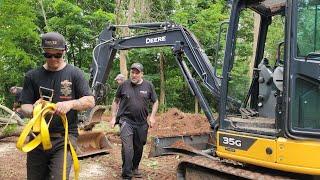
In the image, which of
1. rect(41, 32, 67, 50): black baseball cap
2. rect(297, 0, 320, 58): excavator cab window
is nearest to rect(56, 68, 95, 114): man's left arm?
rect(41, 32, 67, 50): black baseball cap

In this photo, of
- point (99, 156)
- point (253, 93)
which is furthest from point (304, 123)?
point (99, 156)

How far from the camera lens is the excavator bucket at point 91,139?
31.6ft

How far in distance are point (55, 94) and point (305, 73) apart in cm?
242

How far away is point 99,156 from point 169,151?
232 cm

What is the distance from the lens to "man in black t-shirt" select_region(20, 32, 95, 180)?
443 cm

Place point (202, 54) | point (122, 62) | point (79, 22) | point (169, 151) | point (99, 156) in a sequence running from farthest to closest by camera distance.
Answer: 1. point (79, 22)
2. point (122, 62)
3. point (99, 156)
4. point (202, 54)
5. point (169, 151)

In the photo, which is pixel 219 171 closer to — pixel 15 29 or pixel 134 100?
pixel 134 100

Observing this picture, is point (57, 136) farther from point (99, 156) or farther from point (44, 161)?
point (99, 156)

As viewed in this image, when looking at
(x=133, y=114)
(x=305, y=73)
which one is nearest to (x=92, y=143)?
(x=133, y=114)

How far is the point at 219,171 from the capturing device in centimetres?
557

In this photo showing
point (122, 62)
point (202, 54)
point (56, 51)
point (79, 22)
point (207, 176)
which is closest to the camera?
point (56, 51)

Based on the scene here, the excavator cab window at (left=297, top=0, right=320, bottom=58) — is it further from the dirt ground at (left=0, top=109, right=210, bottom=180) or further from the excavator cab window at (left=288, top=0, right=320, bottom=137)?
the dirt ground at (left=0, top=109, right=210, bottom=180)

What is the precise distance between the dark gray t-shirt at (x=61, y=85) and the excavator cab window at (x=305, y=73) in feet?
6.61

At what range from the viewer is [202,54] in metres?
8.48
